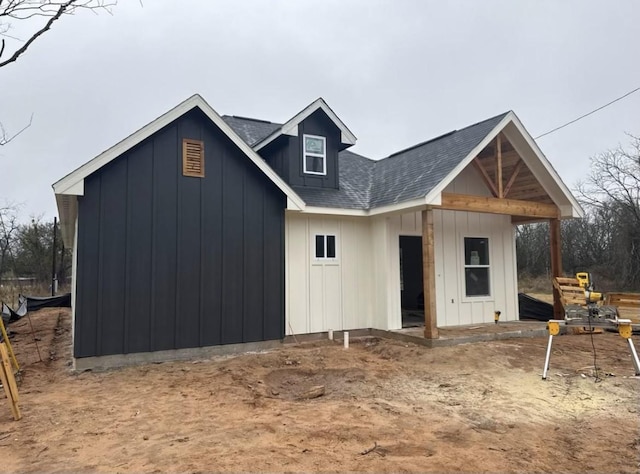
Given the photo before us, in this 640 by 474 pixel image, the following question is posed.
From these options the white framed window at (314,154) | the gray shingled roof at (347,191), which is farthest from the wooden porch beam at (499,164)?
the white framed window at (314,154)

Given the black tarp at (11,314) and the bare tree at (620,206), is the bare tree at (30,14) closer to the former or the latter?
the black tarp at (11,314)

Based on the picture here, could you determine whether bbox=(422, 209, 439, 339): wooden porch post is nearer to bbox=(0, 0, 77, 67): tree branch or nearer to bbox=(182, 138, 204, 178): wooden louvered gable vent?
bbox=(182, 138, 204, 178): wooden louvered gable vent

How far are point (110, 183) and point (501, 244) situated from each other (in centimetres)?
1013

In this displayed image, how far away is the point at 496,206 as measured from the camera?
32.7 ft

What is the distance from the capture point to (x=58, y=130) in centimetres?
2020

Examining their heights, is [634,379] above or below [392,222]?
below

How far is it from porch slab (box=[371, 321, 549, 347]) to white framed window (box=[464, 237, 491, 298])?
0.95 meters

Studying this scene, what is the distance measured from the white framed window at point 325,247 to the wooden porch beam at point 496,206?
9.20 ft

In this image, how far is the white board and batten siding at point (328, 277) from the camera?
986 cm

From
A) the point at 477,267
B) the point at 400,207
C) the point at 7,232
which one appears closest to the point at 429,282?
the point at 400,207

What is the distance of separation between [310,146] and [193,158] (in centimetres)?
347

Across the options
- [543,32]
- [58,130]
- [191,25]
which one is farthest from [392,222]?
[58,130]

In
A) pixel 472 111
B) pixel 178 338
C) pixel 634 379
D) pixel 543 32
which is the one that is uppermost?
pixel 472 111

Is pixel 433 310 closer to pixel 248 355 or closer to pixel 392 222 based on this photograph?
pixel 392 222
